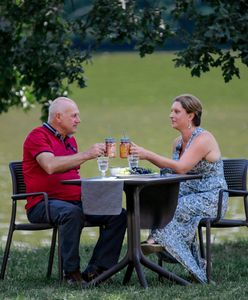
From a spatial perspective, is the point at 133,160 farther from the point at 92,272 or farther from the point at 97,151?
the point at 92,272

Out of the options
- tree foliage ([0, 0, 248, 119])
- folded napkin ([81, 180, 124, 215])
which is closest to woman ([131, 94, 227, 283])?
folded napkin ([81, 180, 124, 215])

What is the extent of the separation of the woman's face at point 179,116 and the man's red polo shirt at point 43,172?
0.64 metres

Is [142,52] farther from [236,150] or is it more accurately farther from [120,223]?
[236,150]

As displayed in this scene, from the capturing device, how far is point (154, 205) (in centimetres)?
720

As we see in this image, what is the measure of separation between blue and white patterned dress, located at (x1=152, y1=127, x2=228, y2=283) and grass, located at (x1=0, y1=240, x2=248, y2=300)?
18cm

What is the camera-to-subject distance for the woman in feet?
23.2

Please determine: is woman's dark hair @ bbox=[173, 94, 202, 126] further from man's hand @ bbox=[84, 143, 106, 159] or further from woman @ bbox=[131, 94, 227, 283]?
man's hand @ bbox=[84, 143, 106, 159]

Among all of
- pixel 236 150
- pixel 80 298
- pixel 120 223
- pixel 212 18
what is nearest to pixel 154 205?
pixel 120 223

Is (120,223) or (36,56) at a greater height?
(36,56)

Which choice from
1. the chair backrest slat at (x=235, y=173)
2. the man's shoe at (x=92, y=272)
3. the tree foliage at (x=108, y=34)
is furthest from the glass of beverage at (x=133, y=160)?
the tree foliage at (x=108, y=34)

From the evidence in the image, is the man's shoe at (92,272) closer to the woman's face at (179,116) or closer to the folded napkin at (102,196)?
the folded napkin at (102,196)

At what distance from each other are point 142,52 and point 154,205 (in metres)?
2.57

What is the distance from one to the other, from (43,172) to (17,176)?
0.44 metres

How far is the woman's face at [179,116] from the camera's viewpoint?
732cm
